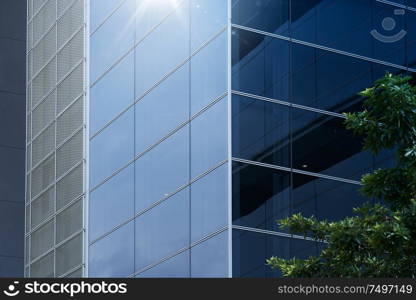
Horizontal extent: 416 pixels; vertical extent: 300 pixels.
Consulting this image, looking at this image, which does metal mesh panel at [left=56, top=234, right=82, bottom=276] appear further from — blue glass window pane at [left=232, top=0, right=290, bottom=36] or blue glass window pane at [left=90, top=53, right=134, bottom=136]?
blue glass window pane at [left=232, top=0, right=290, bottom=36]

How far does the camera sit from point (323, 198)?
2788 cm

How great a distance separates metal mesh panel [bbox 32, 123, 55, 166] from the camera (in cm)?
3869

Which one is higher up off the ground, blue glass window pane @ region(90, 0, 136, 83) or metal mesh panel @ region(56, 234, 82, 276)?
blue glass window pane @ region(90, 0, 136, 83)

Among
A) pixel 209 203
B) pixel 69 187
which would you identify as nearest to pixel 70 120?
pixel 69 187

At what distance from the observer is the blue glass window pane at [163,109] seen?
2916 cm

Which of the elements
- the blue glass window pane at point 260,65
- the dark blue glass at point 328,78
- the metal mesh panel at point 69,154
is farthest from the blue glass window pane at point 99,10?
the dark blue glass at point 328,78

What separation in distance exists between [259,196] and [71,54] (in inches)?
509

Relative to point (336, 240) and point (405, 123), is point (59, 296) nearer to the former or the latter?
point (336, 240)

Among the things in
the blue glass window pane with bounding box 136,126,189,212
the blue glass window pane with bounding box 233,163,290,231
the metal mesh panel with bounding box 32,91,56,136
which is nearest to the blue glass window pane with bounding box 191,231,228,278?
the blue glass window pane with bounding box 233,163,290,231

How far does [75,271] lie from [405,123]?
742 inches

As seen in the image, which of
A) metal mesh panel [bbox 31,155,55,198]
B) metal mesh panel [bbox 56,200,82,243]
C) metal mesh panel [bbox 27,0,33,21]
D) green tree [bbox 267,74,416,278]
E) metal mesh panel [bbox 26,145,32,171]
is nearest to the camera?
green tree [bbox 267,74,416,278]

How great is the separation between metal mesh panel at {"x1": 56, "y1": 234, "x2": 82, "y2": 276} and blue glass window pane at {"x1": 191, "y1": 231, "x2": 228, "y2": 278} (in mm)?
7788

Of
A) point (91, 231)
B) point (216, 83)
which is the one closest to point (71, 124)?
point (91, 231)

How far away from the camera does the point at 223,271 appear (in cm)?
2611
